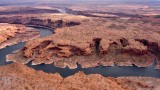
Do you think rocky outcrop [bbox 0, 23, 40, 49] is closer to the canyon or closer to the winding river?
the canyon

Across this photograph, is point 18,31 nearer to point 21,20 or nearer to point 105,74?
point 21,20

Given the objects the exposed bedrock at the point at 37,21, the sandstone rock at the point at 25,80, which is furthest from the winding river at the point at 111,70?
the exposed bedrock at the point at 37,21

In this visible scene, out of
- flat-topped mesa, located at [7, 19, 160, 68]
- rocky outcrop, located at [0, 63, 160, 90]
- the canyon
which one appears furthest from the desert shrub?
rocky outcrop, located at [0, 63, 160, 90]

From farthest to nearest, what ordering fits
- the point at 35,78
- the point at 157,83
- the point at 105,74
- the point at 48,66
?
the point at 48,66 < the point at 105,74 < the point at 157,83 < the point at 35,78

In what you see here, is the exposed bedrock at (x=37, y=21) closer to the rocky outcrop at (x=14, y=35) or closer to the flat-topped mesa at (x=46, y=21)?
the flat-topped mesa at (x=46, y=21)

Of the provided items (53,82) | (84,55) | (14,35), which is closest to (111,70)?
(84,55)

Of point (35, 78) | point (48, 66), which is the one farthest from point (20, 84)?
point (48, 66)

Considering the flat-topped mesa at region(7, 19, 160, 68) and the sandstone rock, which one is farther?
the flat-topped mesa at region(7, 19, 160, 68)
